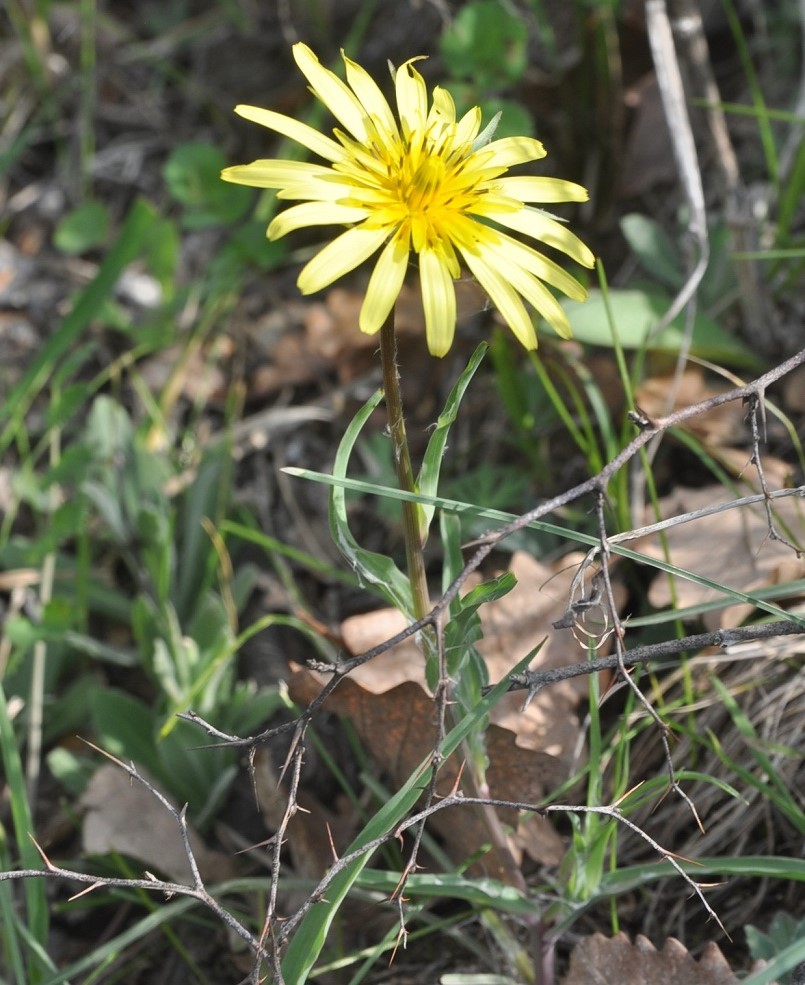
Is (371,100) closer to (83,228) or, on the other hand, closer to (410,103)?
(410,103)

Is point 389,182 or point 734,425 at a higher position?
point 389,182

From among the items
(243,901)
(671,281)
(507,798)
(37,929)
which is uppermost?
(671,281)

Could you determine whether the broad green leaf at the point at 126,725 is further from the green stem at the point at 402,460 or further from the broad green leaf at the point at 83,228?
the broad green leaf at the point at 83,228

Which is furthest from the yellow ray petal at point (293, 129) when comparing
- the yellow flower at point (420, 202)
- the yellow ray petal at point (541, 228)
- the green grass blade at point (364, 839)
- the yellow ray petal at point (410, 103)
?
the green grass blade at point (364, 839)

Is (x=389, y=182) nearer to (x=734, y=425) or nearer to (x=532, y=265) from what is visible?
(x=532, y=265)

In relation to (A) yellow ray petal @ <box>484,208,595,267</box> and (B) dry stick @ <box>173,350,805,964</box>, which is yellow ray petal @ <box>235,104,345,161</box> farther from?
(B) dry stick @ <box>173,350,805,964</box>

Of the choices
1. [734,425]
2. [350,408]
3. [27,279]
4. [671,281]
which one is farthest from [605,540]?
[27,279]
